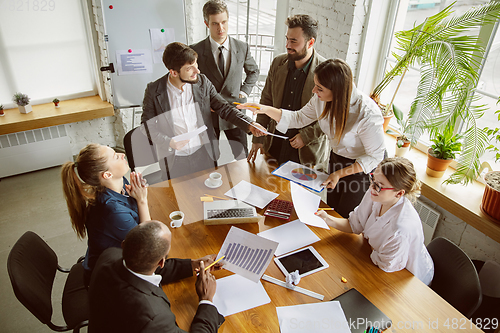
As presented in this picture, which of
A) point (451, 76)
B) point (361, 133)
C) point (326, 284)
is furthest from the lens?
point (451, 76)

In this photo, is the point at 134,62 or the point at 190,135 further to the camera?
the point at 134,62

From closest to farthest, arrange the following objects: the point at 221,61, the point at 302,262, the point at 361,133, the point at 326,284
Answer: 1. the point at 326,284
2. the point at 302,262
3. the point at 361,133
4. the point at 221,61

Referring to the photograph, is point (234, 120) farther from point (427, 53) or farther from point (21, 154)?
point (21, 154)

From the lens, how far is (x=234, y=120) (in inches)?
101

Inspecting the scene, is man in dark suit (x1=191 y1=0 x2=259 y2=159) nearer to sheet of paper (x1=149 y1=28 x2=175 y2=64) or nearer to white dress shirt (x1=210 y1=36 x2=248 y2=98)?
white dress shirt (x1=210 y1=36 x2=248 y2=98)

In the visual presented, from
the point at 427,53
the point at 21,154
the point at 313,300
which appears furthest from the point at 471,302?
the point at 21,154

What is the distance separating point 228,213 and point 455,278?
115 cm

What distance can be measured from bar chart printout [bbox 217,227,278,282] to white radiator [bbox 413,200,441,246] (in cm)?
155

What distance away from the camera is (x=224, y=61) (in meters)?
3.01

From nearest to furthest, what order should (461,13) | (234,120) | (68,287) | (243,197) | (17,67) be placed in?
(68,287), (243,197), (461,13), (234,120), (17,67)

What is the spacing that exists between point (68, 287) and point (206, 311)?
3.14 ft

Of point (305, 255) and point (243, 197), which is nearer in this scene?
point (305, 255)

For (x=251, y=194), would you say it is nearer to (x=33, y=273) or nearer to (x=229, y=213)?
(x=229, y=213)

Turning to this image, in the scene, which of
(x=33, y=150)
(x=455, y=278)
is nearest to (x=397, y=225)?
(x=455, y=278)
